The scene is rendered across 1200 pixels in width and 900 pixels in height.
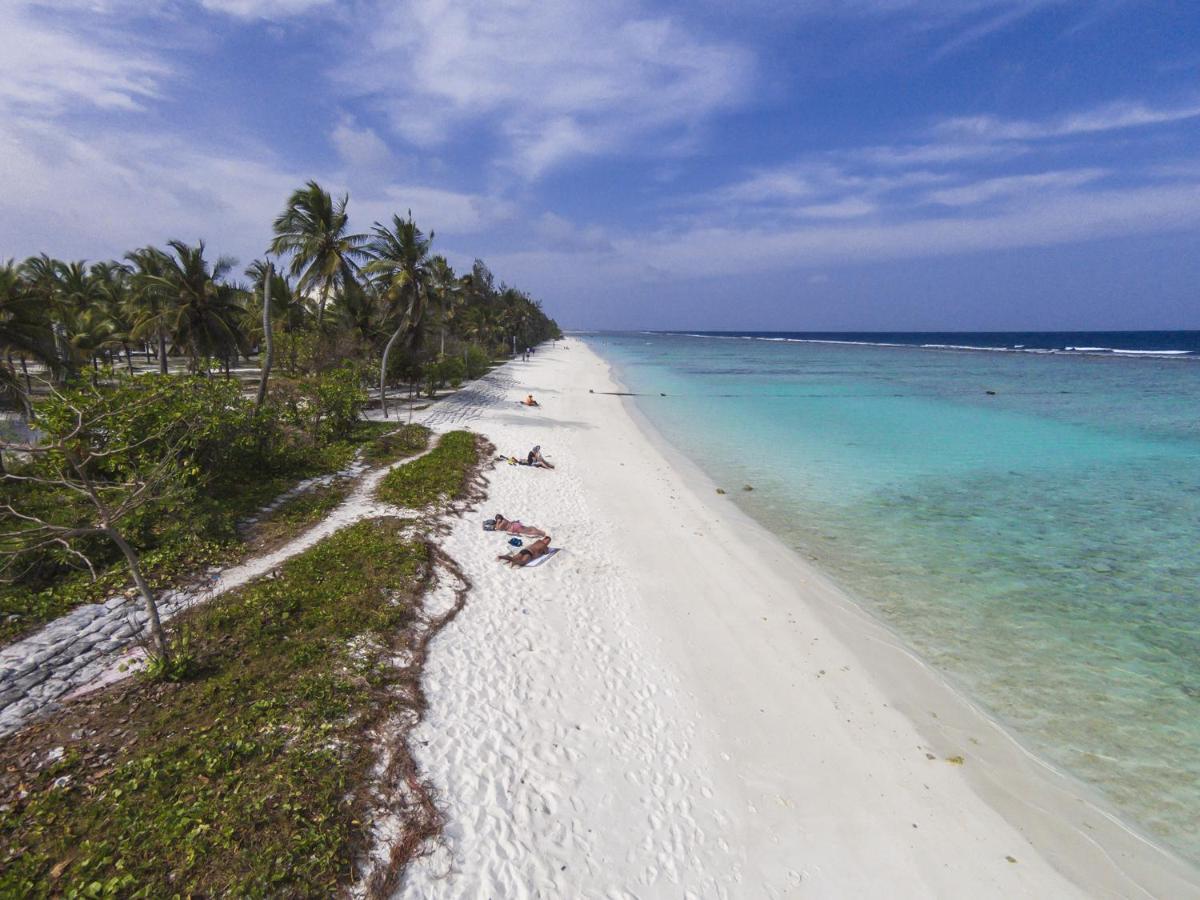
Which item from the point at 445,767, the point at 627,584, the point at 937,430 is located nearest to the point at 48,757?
the point at 445,767

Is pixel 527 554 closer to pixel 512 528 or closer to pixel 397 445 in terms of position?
pixel 512 528

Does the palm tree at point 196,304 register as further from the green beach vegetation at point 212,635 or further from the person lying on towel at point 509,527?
the person lying on towel at point 509,527

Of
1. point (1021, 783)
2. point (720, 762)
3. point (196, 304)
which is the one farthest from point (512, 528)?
point (196, 304)

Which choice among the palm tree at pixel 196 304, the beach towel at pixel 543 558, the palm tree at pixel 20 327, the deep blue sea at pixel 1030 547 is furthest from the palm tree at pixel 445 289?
the beach towel at pixel 543 558

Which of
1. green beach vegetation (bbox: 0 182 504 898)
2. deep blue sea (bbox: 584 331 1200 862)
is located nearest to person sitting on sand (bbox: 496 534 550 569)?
green beach vegetation (bbox: 0 182 504 898)

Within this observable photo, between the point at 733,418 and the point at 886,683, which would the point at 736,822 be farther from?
the point at 733,418

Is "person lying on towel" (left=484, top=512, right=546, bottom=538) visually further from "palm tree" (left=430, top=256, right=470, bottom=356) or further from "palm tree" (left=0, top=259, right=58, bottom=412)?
"palm tree" (left=430, top=256, right=470, bottom=356)
